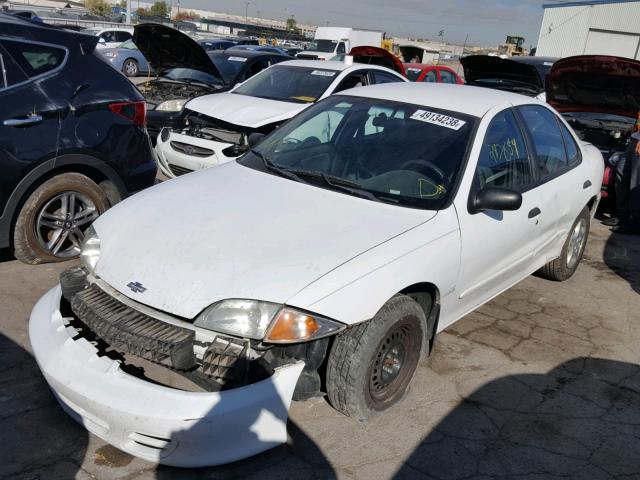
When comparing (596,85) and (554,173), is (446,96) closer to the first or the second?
(554,173)

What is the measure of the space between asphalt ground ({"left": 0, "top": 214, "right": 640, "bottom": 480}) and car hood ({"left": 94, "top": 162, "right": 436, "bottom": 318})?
78cm

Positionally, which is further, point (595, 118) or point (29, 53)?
point (595, 118)

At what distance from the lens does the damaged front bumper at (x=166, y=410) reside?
7.61 ft

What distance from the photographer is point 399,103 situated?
3873 mm

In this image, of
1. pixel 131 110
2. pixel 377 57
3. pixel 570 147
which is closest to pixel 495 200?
pixel 570 147

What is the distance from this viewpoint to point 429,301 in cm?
320

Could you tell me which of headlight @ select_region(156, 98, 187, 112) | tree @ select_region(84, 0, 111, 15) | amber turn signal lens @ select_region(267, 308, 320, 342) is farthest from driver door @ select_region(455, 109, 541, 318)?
tree @ select_region(84, 0, 111, 15)

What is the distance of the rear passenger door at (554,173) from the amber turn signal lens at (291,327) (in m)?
2.24

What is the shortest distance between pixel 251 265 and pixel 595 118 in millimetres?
6466

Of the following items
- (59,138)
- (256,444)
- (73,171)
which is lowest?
(256,444)

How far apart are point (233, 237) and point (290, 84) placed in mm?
5138

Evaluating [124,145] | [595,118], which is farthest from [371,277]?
[595,118]

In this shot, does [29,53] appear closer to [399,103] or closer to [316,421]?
[399,103]

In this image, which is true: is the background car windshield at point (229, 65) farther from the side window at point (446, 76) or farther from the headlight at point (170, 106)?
the side window at point (446, 76)
